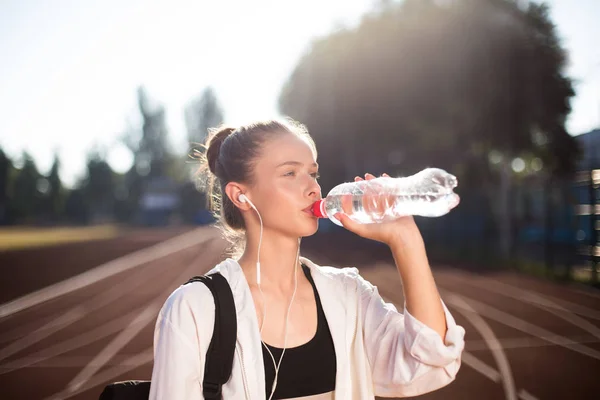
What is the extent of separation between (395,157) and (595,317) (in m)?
20.4

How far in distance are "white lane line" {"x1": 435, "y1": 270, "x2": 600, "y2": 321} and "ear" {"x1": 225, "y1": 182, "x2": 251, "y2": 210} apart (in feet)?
Result: 28.9

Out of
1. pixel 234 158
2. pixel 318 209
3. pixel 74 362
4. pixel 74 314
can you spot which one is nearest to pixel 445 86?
pixel 74 314

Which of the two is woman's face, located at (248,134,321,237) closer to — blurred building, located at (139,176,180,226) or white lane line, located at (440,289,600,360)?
white lane line, located at (440,289,600,360)

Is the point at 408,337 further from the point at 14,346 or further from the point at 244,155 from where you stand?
the point at 14,346

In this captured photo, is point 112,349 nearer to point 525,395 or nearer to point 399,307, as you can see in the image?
point 399,307

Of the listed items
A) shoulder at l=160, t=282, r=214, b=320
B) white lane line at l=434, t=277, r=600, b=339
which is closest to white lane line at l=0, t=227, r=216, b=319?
white lane line at l=434, t=277, r=600, b=339

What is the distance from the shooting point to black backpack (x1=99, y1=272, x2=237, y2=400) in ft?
6.83

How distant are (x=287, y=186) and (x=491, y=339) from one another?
6.53m

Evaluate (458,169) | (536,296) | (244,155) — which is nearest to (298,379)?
(244,155)

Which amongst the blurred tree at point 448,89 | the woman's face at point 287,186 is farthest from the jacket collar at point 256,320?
the blurred tree at point 448,89

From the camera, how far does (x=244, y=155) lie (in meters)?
2.65

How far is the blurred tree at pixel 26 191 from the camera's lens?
3591cm

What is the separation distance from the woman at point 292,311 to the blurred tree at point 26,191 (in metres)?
32.5

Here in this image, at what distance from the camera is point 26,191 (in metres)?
44.4
